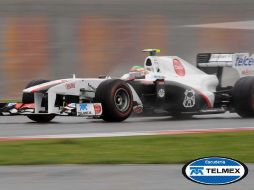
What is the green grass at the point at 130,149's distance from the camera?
7.54 meters

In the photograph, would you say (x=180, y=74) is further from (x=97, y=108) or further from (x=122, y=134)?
(x=122, y=134)

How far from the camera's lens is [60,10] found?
2298 centimetres

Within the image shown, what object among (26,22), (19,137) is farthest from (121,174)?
(26,22)

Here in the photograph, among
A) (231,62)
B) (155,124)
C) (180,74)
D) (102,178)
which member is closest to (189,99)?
(180,74)

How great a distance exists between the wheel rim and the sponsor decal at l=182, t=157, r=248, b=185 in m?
8.34

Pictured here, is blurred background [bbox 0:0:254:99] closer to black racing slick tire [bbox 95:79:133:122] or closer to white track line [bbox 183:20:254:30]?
white track line [bbox 183:20:254:30]

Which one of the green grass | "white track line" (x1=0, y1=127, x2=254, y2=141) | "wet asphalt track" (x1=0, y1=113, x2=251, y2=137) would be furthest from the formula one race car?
Answer: the green grass

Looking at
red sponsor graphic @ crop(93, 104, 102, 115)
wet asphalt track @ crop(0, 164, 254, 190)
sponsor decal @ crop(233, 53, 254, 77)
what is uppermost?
sponsor decal @ crop(233, 53, 254, 77)

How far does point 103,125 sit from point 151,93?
1.52 metres

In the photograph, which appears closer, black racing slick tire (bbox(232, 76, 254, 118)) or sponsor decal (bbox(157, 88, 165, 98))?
sponsor decal (bbox(157, 88, 165, 98))

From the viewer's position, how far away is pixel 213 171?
433cm

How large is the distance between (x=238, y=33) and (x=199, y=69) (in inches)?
372

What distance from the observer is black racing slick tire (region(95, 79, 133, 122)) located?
12.5 m

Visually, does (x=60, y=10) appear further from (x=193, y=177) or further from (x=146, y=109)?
(x=193, y=177)
